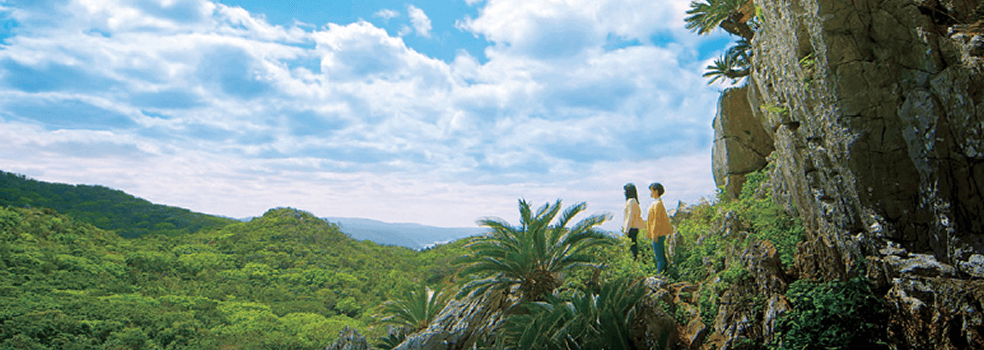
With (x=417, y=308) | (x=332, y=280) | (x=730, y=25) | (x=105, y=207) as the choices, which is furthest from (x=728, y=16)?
(x=105, y=207)

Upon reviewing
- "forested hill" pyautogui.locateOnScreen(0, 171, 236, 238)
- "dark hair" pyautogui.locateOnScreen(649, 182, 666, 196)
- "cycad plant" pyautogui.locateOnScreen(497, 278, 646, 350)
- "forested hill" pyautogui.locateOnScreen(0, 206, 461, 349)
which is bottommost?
"forested hill" pyautogui.locateOnScreen(0, 206, 461, 349)

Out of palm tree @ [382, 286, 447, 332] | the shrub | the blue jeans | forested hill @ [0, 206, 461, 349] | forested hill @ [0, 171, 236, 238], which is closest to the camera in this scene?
the shrub

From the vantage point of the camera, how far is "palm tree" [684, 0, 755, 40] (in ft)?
45.0

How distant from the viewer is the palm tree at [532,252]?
9.59m

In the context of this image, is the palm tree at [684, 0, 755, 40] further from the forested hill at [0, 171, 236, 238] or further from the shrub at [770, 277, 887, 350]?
the forested hill at [0, 171, 236, 238]

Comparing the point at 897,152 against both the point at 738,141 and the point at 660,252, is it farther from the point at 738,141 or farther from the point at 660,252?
the point at 738,141

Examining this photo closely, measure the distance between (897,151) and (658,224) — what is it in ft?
12.6

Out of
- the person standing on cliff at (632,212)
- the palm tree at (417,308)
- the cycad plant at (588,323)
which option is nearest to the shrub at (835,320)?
the cycad plant at (588,323)

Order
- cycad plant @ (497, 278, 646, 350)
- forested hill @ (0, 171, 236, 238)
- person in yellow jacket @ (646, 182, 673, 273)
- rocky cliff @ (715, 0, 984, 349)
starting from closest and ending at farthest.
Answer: rocky cliff @ (715, 0, 984, 349) → cycad plant @ (497, 278, 646, 350) → person in yellow jacket @ (646, 182, 673, 273) → forested hill @ (0, 171, 236, 238)

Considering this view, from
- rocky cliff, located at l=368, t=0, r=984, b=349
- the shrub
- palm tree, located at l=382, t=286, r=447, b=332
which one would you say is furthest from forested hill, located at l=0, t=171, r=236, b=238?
the shrub

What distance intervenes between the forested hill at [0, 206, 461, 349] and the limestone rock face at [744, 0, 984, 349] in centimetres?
1617

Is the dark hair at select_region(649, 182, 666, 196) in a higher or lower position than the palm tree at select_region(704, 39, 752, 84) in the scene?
lower

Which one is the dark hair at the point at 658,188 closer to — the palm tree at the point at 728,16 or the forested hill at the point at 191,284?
the palm tree at the point at 728,16

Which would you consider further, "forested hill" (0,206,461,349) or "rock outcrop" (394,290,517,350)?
"forested hill" (0,206,461,349)
